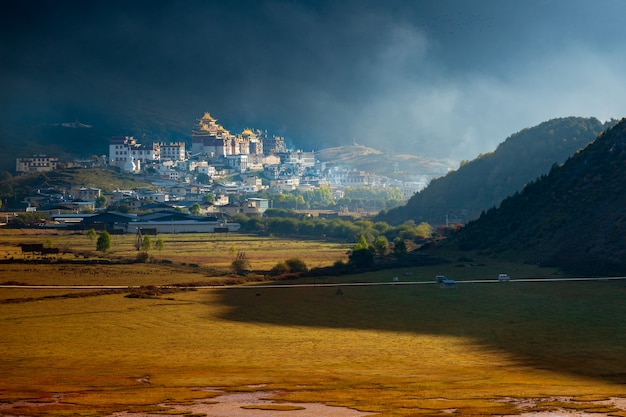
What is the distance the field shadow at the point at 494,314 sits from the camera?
37531mm

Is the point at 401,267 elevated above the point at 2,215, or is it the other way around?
the point at 2,215

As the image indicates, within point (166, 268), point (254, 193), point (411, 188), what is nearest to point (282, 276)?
point (166, 268)

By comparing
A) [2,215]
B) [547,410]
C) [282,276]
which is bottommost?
[547,410]

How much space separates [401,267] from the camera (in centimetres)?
6744

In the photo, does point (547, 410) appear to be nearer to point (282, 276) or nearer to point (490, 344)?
point (490, 344)

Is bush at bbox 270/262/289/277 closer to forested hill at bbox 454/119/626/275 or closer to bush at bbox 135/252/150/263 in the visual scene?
bush at bbox 135/252/150/263

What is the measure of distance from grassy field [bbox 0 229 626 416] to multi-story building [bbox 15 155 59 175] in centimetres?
10515

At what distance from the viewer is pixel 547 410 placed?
1113 inches

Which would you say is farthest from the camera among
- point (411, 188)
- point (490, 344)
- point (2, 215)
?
point (411, 188)

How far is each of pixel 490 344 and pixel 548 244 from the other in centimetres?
3069

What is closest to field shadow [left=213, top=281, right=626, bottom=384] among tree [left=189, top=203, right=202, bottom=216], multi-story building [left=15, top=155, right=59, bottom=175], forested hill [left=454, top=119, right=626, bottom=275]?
forested hill [left=454, top=119, right=626, bottom=275]

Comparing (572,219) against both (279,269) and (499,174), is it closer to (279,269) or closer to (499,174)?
(279,269)

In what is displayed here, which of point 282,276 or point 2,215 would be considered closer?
point 282,276

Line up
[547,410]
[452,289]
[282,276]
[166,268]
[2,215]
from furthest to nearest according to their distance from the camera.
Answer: [2,215] < [166,268] < [282,276] < [452,289] < [547,410]
